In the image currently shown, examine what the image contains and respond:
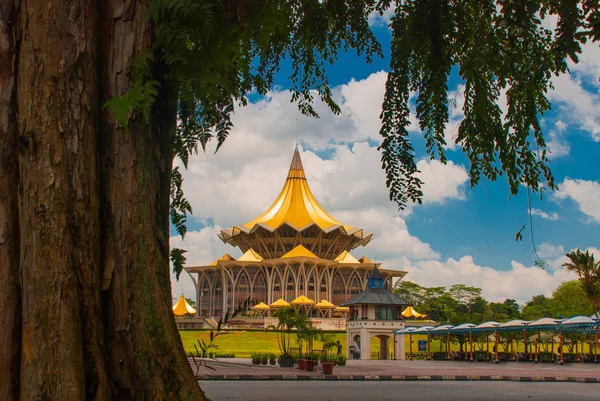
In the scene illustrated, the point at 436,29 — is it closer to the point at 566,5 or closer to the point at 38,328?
the point at 566,5

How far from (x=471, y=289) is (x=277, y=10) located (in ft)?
245

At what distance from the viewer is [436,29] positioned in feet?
17.2

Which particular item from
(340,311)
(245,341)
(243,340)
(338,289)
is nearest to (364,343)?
(245,341)

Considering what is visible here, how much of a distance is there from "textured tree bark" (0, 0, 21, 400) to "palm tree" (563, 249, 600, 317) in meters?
31.5

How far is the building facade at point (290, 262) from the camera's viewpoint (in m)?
66.6

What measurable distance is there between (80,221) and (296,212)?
6836 cm

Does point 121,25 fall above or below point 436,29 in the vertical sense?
below

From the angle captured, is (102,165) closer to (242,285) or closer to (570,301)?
(242,285)

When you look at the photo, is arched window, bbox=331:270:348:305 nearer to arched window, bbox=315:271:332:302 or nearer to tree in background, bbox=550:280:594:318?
arched window, bbox=315:271:332:302

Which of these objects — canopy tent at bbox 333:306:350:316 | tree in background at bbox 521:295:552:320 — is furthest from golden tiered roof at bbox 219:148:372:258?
tree in background at bbox 521:295:552:320

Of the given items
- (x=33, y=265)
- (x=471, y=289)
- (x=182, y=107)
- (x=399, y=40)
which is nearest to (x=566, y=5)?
(x=399, y=40)

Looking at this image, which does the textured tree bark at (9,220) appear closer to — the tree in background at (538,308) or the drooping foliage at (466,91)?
the drooping foliage at (466,91)

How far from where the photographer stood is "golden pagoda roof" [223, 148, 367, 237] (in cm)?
7056

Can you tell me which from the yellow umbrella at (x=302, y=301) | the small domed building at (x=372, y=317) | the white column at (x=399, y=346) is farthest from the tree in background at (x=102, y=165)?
the yellow umbrella at (x=302, y=301)
